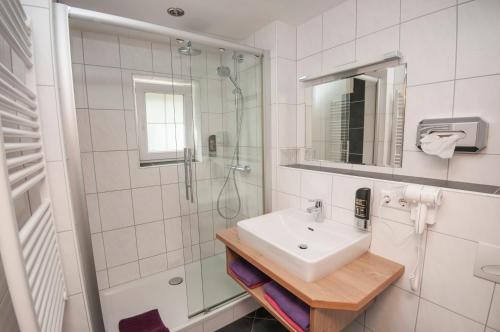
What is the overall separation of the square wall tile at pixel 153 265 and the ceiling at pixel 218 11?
6.46ft

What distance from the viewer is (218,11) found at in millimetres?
1574

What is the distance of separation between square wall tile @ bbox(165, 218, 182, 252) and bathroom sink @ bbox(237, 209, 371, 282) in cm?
106

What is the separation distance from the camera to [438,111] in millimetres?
1105

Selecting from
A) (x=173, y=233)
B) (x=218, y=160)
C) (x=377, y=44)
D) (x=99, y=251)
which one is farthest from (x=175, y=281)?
(x=377, y=44)

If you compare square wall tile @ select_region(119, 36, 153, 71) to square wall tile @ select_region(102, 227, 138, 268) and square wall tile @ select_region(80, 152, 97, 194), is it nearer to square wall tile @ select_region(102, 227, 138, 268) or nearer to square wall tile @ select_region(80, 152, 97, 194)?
square wall tile @ select_region(80, 152, 97, 194)

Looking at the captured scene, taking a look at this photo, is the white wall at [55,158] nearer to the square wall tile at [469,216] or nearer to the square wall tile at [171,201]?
the square wall tile at [171,201]

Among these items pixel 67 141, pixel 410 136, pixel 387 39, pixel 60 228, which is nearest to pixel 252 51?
pixel 387 39

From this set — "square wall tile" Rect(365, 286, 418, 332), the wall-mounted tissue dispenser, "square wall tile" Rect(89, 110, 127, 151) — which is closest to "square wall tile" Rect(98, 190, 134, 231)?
"square wall tile" Rect(89, 110, 127, 151)

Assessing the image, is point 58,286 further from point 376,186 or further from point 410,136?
point 410,136

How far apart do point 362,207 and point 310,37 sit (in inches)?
49.4

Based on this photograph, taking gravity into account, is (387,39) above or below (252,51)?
below

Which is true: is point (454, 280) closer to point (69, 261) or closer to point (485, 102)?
point (485, 102)

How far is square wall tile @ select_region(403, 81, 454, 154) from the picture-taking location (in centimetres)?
108

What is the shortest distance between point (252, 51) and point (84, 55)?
1249 millimetres
